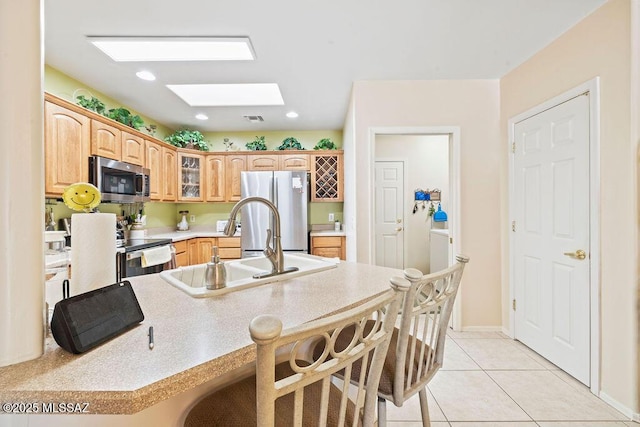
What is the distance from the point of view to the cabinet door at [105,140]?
256 centimetres

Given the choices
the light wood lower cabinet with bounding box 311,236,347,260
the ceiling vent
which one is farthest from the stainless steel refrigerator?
the ceiling vent

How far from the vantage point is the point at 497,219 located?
2.72 m

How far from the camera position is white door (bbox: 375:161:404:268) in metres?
4.60

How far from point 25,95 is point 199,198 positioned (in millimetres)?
3780

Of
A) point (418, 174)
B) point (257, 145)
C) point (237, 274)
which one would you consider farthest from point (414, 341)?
point (418, 174)

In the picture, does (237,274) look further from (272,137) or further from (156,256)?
(272,137)

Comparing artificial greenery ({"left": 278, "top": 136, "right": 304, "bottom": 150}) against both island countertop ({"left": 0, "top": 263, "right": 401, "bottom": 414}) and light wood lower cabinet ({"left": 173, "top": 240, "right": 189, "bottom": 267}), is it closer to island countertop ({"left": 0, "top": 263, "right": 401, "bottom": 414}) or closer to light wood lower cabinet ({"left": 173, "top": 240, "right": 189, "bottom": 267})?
light wood lower cabinet ({"left": 173, "top": 240, "right": 189, "bottom": 267})

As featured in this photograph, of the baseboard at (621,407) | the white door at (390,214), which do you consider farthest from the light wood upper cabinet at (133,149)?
the baseboard at (621,407)

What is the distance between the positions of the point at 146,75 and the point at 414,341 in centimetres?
312

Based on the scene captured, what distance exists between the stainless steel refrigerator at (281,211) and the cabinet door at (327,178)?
366mm

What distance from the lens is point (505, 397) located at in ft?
5.95

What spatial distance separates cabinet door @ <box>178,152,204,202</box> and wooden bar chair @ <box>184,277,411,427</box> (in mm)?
3706

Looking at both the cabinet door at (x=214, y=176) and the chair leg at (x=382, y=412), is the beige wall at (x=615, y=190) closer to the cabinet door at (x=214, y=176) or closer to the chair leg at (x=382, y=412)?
the chair leg at (x=382, y=412)

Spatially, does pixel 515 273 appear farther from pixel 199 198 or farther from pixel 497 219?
pixel 199 198
